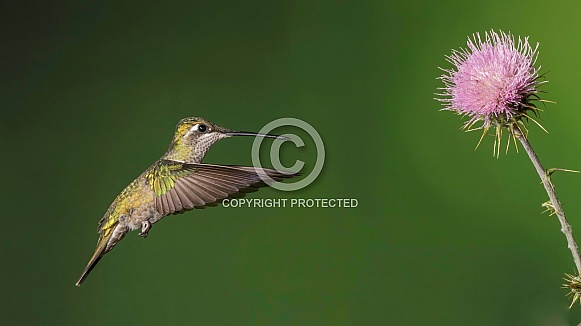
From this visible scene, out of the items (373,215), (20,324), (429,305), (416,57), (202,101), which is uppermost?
(416,57)

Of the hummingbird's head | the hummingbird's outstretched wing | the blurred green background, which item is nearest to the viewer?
the hummingbird's outstretched wing

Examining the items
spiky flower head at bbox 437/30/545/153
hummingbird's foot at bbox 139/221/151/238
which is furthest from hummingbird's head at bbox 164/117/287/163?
spiky flower head at bbox 437/30/545/153

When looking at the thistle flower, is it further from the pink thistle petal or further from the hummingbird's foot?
the hummingbird's foot

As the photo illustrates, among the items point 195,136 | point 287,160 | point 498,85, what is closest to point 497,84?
point 498,85

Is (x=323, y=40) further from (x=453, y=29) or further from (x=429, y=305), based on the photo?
(x=429, y=305)

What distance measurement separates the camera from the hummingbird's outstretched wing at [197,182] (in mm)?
1312

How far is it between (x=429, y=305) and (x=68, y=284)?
1.39 m

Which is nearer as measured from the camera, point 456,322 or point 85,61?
point 456,322

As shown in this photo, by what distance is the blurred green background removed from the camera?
253cm

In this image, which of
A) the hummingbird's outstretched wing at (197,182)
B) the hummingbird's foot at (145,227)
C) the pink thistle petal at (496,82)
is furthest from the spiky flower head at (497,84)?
the hummingbird's foot at (145,227)

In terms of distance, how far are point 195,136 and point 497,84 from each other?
0.65m

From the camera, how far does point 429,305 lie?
8.42 ft

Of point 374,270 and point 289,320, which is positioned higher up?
point 374,270

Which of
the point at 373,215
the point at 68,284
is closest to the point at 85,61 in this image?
the point at 68,284
